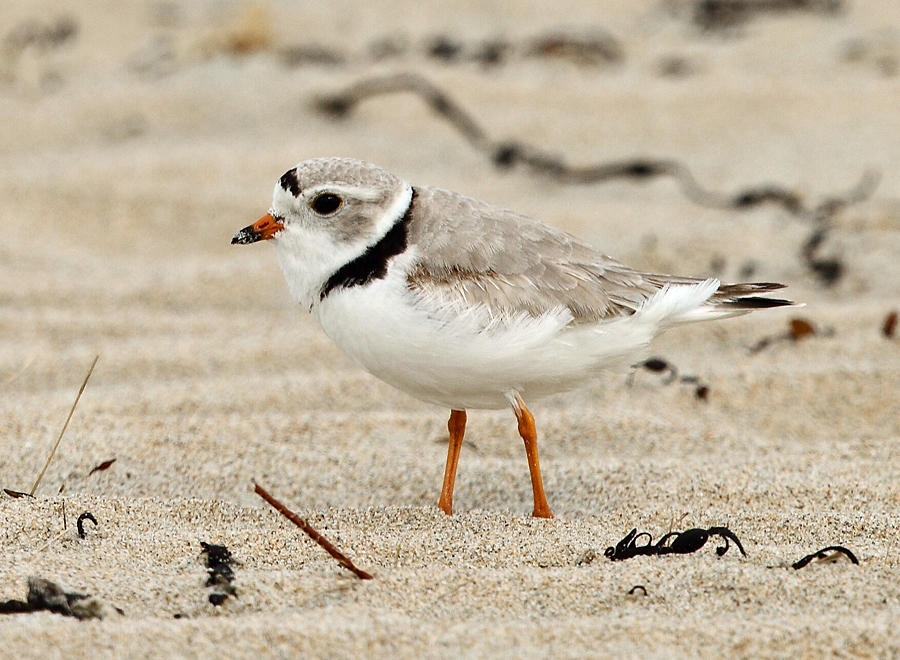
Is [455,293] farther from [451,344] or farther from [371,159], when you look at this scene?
[371,159]

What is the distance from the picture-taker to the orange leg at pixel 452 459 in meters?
3.40

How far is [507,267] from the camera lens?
3324 mm

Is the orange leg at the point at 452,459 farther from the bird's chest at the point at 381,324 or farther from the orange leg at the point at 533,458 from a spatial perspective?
the bird's chest at the point at 381,324

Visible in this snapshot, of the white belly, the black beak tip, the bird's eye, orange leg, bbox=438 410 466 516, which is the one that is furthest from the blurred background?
the bird's eye

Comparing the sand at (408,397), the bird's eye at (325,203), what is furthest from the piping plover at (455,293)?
the sand at (408,397)

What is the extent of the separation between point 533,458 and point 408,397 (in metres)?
1.34

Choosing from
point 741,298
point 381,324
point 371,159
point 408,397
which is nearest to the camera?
point 381,324

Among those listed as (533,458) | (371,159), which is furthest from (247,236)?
(371,159)

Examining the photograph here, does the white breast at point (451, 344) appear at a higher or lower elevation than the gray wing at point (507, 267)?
lower

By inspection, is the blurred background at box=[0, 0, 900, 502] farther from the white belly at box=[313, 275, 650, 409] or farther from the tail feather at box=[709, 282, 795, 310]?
the tail feather at box=[709, 282, 795, 310]

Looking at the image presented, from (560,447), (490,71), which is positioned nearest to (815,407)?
(560,447)

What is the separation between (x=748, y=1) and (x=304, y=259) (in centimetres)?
762

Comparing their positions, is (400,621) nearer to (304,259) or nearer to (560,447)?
(304,259)

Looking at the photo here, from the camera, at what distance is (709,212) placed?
6.55m
